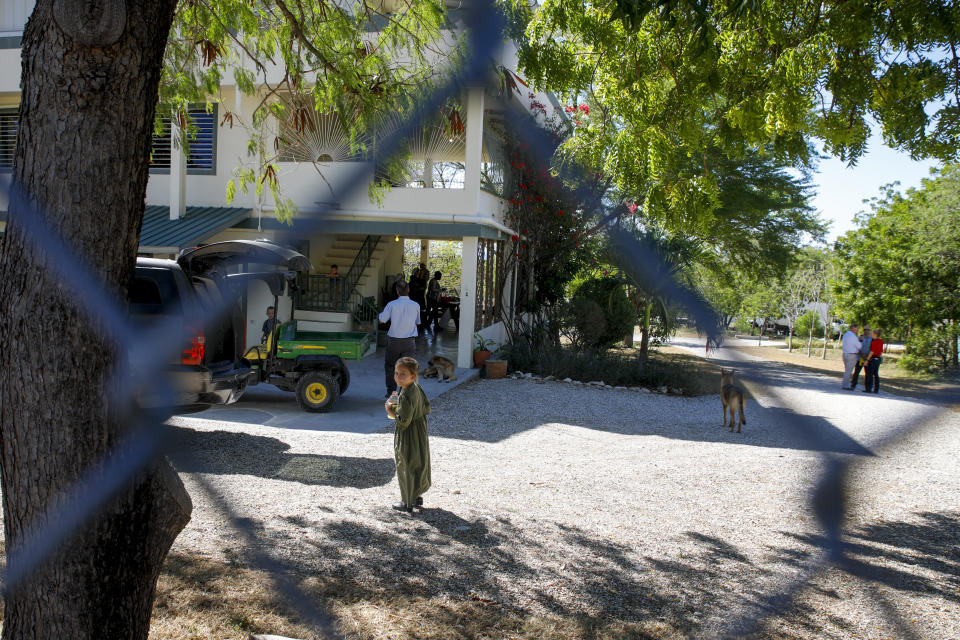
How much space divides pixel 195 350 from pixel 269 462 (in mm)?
1268

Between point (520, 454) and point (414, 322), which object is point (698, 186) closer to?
point (520, 454)

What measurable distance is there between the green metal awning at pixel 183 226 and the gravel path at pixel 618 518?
411 cm

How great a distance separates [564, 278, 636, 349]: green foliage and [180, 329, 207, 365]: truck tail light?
10.1 metres

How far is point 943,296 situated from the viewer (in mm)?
17438

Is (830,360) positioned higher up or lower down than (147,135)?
lower down

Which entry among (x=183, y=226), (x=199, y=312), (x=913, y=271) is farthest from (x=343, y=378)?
(x=913, y=271)

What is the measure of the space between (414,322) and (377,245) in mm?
7788

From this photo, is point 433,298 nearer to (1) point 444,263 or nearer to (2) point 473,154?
(2) point 473,154

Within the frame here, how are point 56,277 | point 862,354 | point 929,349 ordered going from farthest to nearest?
point 929,349 < point 862,354 < point 56,277

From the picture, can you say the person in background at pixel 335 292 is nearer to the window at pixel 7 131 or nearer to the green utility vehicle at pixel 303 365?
the green utility vehicle at pixel 303 365

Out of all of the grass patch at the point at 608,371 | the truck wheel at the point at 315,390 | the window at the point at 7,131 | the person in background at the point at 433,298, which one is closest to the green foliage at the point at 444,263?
the person in background at the point at 433,298

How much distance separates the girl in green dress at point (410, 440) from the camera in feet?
16.9

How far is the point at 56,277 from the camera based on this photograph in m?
2.19

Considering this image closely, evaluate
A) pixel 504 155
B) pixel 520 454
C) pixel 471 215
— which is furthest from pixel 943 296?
pixel 520 454
